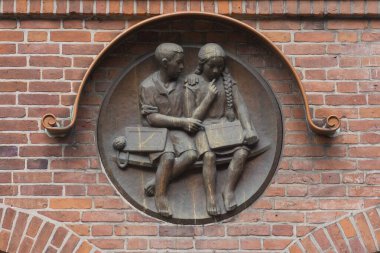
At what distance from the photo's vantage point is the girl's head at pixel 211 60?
5.62m

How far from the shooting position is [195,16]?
5.64m

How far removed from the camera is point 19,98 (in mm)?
5609

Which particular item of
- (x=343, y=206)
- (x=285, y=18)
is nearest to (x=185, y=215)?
(x=343, y=206)

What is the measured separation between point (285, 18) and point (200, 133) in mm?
946

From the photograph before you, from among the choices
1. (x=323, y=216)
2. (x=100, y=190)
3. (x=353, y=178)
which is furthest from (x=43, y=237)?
(x=353, y=178)

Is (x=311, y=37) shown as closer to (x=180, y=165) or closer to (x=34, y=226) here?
(x=180, y=165)

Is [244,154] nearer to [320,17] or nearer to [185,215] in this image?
[185,215]

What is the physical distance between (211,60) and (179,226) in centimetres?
107

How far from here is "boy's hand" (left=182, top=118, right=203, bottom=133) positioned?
557 cm

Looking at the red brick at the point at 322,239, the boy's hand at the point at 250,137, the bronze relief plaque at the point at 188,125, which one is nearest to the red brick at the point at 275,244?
the red brick at the point at 322,239

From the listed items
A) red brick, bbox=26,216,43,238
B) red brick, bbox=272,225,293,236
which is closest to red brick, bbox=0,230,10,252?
red brick, bbox=26,216,43,238

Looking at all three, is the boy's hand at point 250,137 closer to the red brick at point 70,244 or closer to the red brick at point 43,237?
the red brick at point 70,244

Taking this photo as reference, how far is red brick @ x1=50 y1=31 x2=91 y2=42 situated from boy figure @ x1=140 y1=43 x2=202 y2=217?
18.4 inches

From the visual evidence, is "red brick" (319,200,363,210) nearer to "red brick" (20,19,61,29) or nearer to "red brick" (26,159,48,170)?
"red brick" (26,159,48,170)
